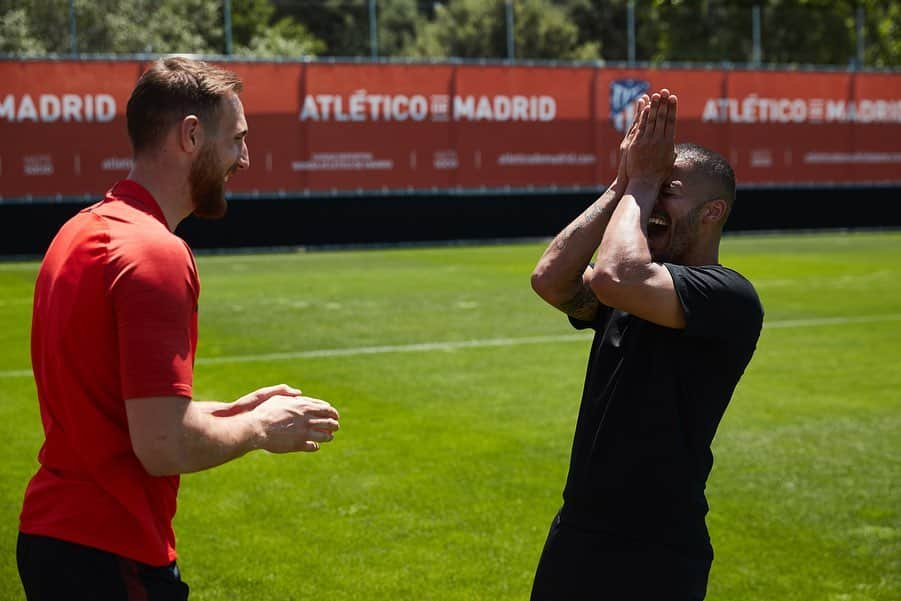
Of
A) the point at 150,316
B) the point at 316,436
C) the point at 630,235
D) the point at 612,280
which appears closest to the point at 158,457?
the point at 150,316

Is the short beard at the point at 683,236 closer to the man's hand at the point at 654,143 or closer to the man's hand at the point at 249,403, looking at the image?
the man's hand at the point at 654,143

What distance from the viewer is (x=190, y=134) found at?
122 inches

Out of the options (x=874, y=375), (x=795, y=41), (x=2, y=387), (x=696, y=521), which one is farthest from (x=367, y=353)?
(x=795, y=41)

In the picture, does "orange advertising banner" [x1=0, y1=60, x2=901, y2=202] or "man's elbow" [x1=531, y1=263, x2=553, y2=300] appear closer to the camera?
"man's elbow" [x1=531, y1=263, x2=553, y2=300]

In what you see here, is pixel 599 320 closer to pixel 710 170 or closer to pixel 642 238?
pixel 642 238

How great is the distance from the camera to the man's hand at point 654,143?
3604 mm

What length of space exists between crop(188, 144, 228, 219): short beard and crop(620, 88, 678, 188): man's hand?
1204 millimetres

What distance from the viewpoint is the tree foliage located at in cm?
4291

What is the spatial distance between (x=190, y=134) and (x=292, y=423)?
0.76 metres

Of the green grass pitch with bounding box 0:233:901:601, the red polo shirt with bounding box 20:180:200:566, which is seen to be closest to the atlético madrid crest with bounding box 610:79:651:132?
the green grass pitch with bounding box 0:233:901:601

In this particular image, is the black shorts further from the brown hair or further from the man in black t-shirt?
the man in black t-shirt

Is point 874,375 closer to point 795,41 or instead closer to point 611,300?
point 611,300

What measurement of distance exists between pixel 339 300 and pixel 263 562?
1189cm

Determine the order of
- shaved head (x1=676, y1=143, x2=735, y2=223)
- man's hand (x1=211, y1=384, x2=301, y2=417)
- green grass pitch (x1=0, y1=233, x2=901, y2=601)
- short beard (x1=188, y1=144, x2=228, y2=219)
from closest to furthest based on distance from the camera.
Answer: short beard (x1=188, y1=144, x2=228, y2=219), man's hand (x1=211, y1=384, x2=301, y2=417), shaved head (x1=676, y1=143, x2=735, y2=223), green grass pitch (x1=0, y1=233, x2=901, y2=601)
